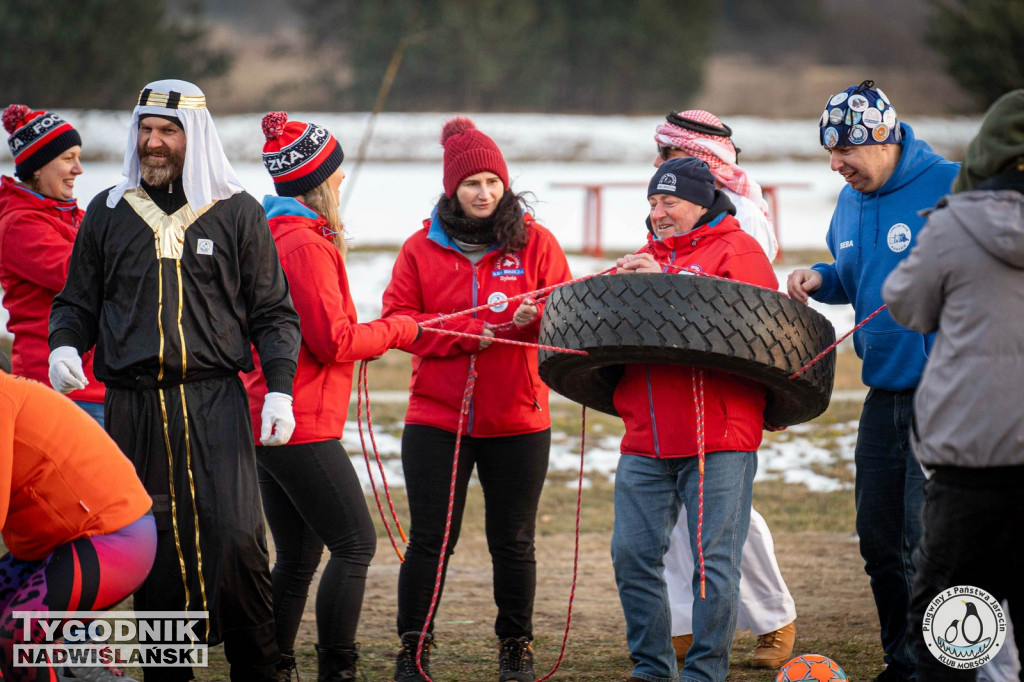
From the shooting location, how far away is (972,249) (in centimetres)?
321

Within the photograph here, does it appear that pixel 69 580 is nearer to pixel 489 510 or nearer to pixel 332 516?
pixel 332 516

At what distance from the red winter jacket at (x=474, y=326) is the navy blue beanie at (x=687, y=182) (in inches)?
27.3

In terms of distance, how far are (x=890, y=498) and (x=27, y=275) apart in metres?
3.65

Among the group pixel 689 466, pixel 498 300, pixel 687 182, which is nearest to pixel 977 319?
pixel 689 466

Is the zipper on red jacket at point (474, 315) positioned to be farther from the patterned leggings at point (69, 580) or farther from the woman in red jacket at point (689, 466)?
the patterned leggings at point (69, 580)

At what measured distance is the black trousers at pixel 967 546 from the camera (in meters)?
3.22

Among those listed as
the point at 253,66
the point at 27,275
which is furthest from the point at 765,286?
the point at 253,66

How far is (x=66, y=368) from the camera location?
382 cm

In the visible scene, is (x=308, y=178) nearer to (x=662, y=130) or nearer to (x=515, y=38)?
(x=662, y=130)

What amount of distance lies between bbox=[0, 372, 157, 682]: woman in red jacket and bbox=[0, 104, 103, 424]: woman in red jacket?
5.27 ft

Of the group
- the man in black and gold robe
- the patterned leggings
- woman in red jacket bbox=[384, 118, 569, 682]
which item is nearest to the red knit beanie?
woman in red jacket bbox=[384, 118, 569, 682]

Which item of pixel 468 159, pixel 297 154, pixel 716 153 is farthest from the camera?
A: pixel 716 153

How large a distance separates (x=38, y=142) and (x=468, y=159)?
2077mm

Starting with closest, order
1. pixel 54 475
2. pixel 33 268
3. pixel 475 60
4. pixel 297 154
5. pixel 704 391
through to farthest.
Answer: pixel 54 475, pixel 704 391, pixel 297 154, pixel 33 268, pixel 475 60
